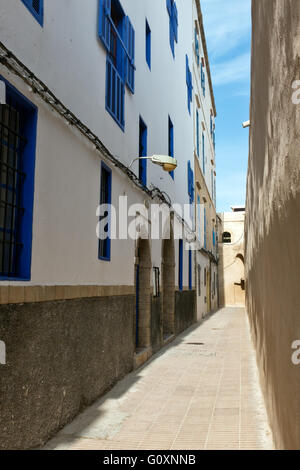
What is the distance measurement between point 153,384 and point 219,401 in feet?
4.68

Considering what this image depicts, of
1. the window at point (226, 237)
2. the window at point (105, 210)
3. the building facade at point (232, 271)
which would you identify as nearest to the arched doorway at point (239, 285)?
the building facade at point (232, 271)

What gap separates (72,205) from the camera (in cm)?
556

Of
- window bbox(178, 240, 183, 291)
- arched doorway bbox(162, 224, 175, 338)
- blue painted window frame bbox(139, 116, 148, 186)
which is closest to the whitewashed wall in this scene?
blue painted window frame bbox(139, 116, 148, 186)

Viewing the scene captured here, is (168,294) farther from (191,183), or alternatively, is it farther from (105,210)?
(105,210)

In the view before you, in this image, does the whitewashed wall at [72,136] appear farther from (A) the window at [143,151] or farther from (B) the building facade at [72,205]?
(A) the window at [143,151]

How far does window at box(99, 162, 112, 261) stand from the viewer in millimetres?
6996

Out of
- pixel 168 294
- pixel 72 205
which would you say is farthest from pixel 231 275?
pixel 72 205

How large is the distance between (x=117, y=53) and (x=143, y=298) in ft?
16.9

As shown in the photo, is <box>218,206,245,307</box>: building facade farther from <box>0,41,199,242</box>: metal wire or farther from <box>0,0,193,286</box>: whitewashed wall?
<box>0,41,199,242</box>: metal wire

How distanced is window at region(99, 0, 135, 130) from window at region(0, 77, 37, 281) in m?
2.87

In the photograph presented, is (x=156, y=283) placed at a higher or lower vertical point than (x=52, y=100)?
lower

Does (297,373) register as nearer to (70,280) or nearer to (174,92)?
(70,280)

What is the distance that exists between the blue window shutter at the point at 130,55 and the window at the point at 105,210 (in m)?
2.14

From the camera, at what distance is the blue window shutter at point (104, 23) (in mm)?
6709
